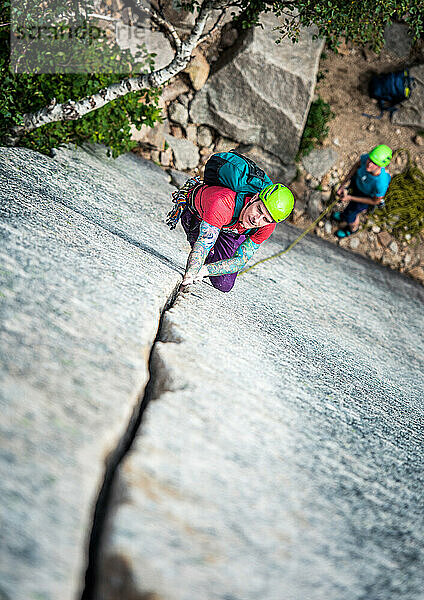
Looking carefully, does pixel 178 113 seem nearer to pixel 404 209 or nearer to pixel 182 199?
pixel 182 199

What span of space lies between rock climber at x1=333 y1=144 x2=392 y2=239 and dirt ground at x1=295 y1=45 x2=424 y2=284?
1.88 ft

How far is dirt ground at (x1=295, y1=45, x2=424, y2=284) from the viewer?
9047 mm

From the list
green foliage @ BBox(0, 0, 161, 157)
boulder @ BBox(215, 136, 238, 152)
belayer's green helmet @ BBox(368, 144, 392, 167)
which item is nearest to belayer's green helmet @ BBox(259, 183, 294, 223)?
green foliage @ BBox(0, 0, 161, 157)

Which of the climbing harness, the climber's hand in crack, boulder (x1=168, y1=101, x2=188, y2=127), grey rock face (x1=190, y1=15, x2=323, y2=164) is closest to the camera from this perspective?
the climber's hand in crack

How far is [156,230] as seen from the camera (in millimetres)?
5457

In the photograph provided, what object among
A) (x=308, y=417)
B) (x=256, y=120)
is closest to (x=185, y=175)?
(x=256, y=120)

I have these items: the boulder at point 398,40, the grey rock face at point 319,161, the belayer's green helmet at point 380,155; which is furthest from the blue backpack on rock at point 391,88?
the belayer's green helmet at point 380,155

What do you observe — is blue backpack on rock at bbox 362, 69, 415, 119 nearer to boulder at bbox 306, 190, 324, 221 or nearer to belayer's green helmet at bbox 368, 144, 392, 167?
boulder at bbox 306, 190, 324, 221

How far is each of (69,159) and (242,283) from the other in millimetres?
2794

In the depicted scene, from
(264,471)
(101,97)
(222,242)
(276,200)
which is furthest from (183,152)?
(264,471)

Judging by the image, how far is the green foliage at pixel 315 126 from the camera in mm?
8859

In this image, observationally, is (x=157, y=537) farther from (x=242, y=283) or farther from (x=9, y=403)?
(x=242, y=283)

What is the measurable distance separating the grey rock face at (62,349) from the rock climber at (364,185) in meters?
4.03

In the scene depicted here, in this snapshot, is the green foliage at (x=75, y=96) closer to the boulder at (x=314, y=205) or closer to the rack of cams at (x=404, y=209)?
the boulder at (x=314, y=205)
